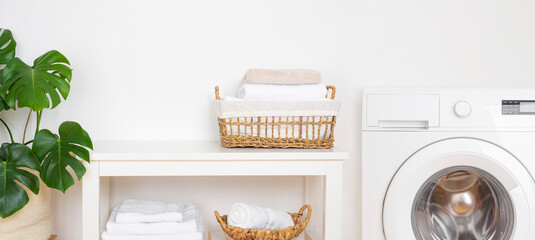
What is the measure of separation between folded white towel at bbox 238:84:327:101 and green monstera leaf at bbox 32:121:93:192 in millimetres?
492

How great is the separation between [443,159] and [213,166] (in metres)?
0.76

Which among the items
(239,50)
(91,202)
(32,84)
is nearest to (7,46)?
(32,84)

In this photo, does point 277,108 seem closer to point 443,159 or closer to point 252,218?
point 252,218

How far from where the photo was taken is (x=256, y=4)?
1.73 m

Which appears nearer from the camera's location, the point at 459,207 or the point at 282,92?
the point at 282,92

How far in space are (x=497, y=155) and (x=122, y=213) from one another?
1.19m

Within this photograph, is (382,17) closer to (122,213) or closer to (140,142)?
(140,142)

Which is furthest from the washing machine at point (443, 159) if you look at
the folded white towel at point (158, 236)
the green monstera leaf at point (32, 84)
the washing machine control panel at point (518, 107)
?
the green monstera leaf at point (32, 84)

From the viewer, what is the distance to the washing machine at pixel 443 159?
151 centimetres

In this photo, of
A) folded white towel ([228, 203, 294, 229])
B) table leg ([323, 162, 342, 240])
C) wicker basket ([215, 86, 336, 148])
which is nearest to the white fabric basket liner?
wicker basket ([215, 86, 336, 148])

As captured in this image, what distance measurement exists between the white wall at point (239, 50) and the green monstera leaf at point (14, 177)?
1.43ft

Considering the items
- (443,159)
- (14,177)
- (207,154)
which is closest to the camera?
(14,177)

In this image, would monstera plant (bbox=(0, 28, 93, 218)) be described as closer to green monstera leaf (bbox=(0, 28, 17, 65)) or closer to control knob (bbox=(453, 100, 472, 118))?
green monstera leaf (bbox=(0, 28, 17, 65))

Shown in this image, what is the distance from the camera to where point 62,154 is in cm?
124
